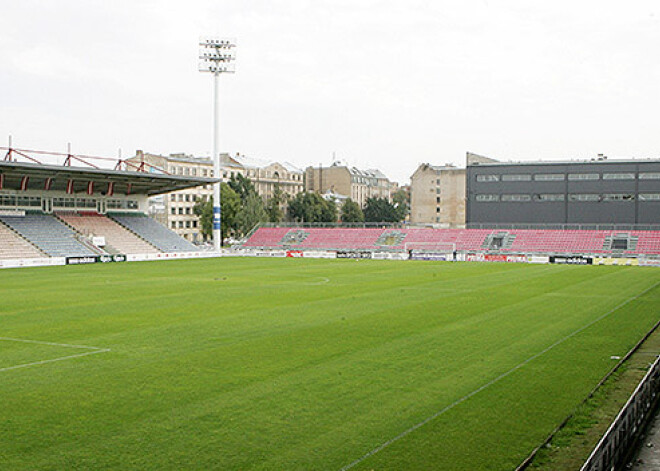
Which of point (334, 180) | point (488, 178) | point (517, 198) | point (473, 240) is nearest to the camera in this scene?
point (473, 240)

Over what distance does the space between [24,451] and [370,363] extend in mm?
7447

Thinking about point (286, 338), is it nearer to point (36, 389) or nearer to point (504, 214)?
point (36, 389)

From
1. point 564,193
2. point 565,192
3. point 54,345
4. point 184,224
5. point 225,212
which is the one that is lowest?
point 54,345

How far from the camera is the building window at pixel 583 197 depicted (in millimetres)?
72500

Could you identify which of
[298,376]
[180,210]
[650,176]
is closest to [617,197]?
[650,176]

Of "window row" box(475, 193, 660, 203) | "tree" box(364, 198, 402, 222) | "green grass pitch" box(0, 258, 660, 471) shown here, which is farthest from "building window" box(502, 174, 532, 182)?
"tree" box(364, 198, 402, 222)

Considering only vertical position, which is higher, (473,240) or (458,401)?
(473,240)

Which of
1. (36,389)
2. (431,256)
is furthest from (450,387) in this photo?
(431,256)

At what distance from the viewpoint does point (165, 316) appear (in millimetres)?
22500

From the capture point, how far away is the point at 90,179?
5909cm

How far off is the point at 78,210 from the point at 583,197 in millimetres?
51546

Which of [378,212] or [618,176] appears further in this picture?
[378,212]

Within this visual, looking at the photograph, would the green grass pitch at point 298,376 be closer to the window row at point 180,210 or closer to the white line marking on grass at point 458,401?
the white line marking on grass at point 458,401

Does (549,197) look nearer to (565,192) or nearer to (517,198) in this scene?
(565,192)
